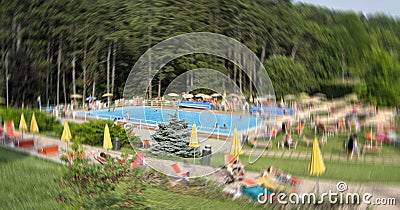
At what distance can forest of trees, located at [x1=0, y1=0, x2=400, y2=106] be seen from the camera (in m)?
7.07

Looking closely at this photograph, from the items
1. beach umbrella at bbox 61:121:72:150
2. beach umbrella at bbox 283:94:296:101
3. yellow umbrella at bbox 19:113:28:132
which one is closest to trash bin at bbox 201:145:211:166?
beach umbrella at bbox 283:94:296:101

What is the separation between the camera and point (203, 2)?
7.85 meters

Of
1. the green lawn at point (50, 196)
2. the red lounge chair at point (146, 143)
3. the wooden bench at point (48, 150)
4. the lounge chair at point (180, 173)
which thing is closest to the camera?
the green lawn at point (50, 196)

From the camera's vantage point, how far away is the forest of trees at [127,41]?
707 centimetres

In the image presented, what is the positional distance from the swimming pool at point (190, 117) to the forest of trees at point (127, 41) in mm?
387

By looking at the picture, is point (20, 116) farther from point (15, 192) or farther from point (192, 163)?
point (192, 163)

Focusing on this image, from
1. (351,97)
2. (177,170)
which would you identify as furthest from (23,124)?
(351,97)

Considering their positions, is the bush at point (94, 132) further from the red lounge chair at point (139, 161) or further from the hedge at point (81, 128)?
the red lounge chair at point (139, 161)

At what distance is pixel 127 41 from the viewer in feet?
26.7

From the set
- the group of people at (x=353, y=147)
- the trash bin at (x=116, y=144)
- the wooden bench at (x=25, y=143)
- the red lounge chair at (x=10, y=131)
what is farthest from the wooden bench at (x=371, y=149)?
the red lounge chair at (x=10, y=131)

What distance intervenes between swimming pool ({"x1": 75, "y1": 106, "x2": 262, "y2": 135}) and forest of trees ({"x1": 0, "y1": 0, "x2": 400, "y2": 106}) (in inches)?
15.2

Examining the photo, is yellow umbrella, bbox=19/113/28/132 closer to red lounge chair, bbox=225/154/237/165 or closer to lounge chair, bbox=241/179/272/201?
red lounge chair, bbox=225/154/237/165

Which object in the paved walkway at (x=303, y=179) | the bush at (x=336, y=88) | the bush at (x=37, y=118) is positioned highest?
the bush at (x=336, y=88)

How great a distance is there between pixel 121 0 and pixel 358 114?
4.92 m
